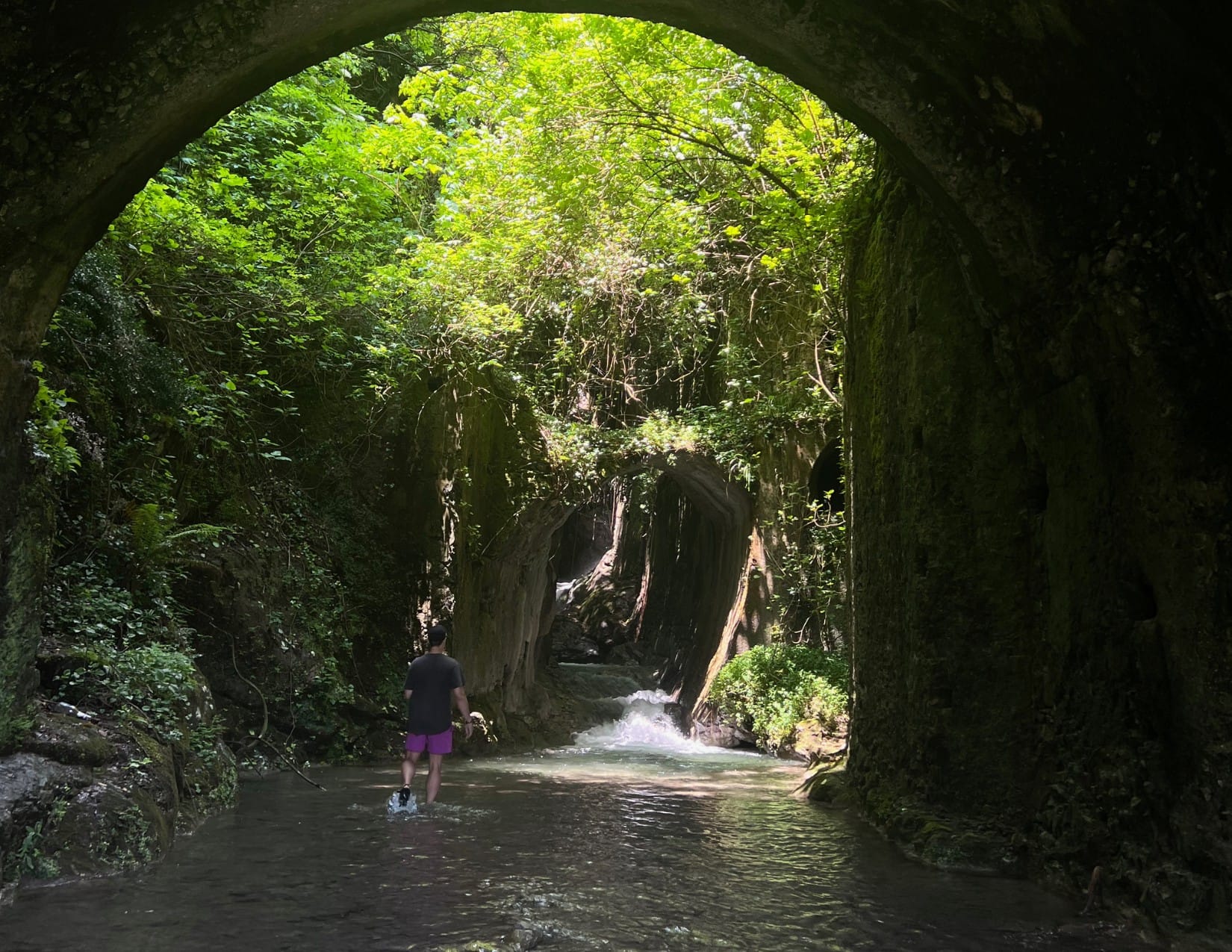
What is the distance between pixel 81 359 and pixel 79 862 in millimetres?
5722

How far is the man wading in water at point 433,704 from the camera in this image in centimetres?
848

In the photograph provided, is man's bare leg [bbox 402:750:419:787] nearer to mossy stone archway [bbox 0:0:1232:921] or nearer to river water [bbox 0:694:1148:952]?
river water [bbox 0:694:1148:952]

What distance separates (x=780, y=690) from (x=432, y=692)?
784 cm

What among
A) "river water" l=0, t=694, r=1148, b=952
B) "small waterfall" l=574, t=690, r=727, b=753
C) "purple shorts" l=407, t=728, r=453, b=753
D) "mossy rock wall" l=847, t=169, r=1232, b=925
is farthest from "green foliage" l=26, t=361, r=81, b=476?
"small waterfall" l=574, t=690, r=727, b=753

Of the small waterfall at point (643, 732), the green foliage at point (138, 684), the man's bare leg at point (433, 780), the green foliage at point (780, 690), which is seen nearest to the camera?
the green foliage at point (138, 684)

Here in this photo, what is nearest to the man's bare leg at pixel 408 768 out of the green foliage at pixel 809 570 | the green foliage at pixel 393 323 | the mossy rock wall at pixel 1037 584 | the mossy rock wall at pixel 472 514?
the green foliage at pixel 393 323

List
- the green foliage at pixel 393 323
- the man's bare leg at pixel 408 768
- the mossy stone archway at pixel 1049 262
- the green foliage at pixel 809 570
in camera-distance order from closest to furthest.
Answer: the mossy stone archway at pixel 1049 262
the man's bare leg at pixel 408 768
the green foliage at pixel 393 323
the green foliage at pixel 809 570

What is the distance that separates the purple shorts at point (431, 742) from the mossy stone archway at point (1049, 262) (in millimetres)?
3424

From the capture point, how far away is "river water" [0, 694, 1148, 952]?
4379 mm

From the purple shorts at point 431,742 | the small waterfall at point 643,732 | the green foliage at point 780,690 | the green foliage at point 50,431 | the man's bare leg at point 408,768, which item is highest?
the green foliage at point 50,431

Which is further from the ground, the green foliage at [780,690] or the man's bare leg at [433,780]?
the green foliage at [780,690]

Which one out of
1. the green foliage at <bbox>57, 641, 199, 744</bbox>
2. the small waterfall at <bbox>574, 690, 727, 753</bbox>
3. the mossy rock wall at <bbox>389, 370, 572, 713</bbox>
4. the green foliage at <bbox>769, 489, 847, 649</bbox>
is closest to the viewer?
the green foliage at <bbox>57, 641, 199, 744</bbox>

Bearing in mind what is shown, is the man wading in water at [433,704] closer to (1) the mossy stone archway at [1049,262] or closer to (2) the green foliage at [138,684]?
(2) the green foliage at [138,684]

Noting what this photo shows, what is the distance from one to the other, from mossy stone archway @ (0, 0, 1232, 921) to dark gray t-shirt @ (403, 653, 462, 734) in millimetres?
3354
